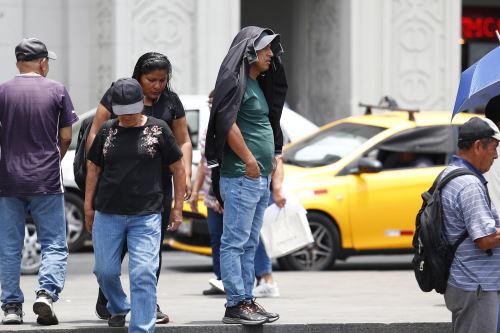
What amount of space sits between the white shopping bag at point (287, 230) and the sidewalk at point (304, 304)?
0.41 meters

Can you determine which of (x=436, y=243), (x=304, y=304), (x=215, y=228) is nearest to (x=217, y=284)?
(x=215, y=228)

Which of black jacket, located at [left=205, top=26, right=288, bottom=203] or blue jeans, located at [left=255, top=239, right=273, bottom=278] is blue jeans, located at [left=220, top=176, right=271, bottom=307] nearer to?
black jacket, located at [left=205, top=26, right=288, bottom=203]

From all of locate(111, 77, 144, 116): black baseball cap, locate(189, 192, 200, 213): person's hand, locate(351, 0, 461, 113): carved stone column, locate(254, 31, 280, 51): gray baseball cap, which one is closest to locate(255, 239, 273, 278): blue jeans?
locate(189, 192, 200, 213): person's hand

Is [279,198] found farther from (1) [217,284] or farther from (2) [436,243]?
(2) [436,243]

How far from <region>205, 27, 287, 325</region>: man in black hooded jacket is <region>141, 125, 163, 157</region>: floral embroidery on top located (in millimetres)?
533

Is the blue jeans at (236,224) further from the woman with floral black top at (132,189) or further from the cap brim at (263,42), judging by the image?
the cap brim at (263,42)

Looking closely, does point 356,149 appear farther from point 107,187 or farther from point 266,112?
point 107,187

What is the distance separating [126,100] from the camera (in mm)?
8594

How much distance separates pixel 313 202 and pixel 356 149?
770mm

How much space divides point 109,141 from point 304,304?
9.39ft

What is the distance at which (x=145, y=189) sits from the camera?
872 cm

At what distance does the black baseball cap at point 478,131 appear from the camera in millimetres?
7875

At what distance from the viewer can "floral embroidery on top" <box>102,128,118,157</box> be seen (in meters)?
8.73

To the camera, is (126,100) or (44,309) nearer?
(126,100)
